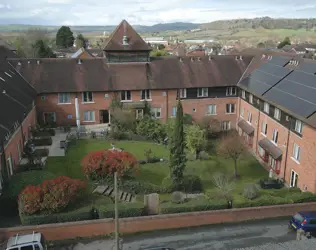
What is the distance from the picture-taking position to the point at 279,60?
4003 cm

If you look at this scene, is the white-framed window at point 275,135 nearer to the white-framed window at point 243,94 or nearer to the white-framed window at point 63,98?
the white-framed window at point 243,94

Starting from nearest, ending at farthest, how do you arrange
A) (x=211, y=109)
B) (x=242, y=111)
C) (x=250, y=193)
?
1. (x=250, y=193)
2. (x=242, y=111)
3. (x=211, y=109)

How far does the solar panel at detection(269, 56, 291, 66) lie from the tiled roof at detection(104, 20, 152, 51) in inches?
642

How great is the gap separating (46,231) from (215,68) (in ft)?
108

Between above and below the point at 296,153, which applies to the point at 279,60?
above

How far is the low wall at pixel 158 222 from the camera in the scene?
20031 mm

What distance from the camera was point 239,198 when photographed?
23.5 m

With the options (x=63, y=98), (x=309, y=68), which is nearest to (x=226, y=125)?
(x=309, y=68)

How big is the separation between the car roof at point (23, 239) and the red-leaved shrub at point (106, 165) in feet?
24.6

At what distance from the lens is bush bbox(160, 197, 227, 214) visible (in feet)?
71.5

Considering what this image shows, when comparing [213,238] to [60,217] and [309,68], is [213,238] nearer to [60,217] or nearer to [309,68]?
[60,217]

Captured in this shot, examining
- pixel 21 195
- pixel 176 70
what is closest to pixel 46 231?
pixel 21 195

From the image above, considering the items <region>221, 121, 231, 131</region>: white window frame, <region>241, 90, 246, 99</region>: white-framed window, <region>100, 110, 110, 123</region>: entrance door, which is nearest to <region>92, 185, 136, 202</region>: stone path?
<region>100, 110, 110, 123</region>: entrance door

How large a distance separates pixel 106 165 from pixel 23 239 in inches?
343
